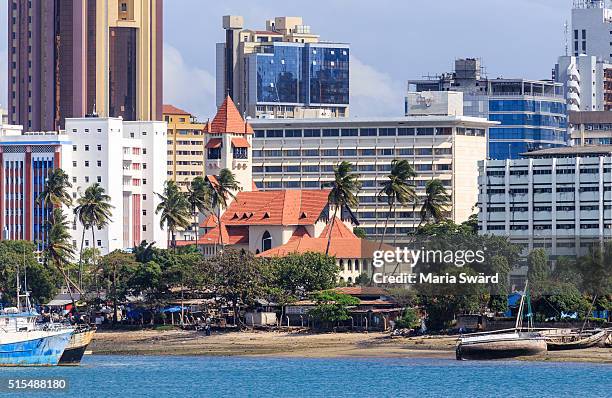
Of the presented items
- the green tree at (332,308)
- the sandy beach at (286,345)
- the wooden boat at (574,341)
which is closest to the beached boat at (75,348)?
the sandy beach at (286,345)

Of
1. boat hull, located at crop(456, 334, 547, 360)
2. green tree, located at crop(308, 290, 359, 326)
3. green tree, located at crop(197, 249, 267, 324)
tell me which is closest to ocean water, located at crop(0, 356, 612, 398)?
boat hull, located at crop(456, 334, 547, 360)

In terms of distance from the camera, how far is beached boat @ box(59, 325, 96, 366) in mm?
156625

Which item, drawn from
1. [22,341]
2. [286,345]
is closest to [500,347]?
[286,345]

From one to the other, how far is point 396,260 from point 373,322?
252 inches

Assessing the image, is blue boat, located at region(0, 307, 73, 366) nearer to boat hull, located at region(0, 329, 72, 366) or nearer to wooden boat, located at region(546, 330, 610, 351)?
boat hull, located at region(0, 329, 72, 366)

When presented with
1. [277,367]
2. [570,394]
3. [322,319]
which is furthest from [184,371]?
[570,394]

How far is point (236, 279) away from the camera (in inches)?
7421

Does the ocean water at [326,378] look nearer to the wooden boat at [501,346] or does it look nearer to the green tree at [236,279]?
the wooden boat at [501,346]

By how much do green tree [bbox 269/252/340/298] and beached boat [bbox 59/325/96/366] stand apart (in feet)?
115

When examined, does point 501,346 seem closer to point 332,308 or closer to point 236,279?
point 332,308

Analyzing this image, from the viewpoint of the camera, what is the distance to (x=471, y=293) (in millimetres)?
168500

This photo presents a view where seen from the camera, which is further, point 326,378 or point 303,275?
point 303,275

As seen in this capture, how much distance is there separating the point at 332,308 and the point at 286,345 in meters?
7.68

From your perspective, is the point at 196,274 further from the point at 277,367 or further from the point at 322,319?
the point at 277,367
